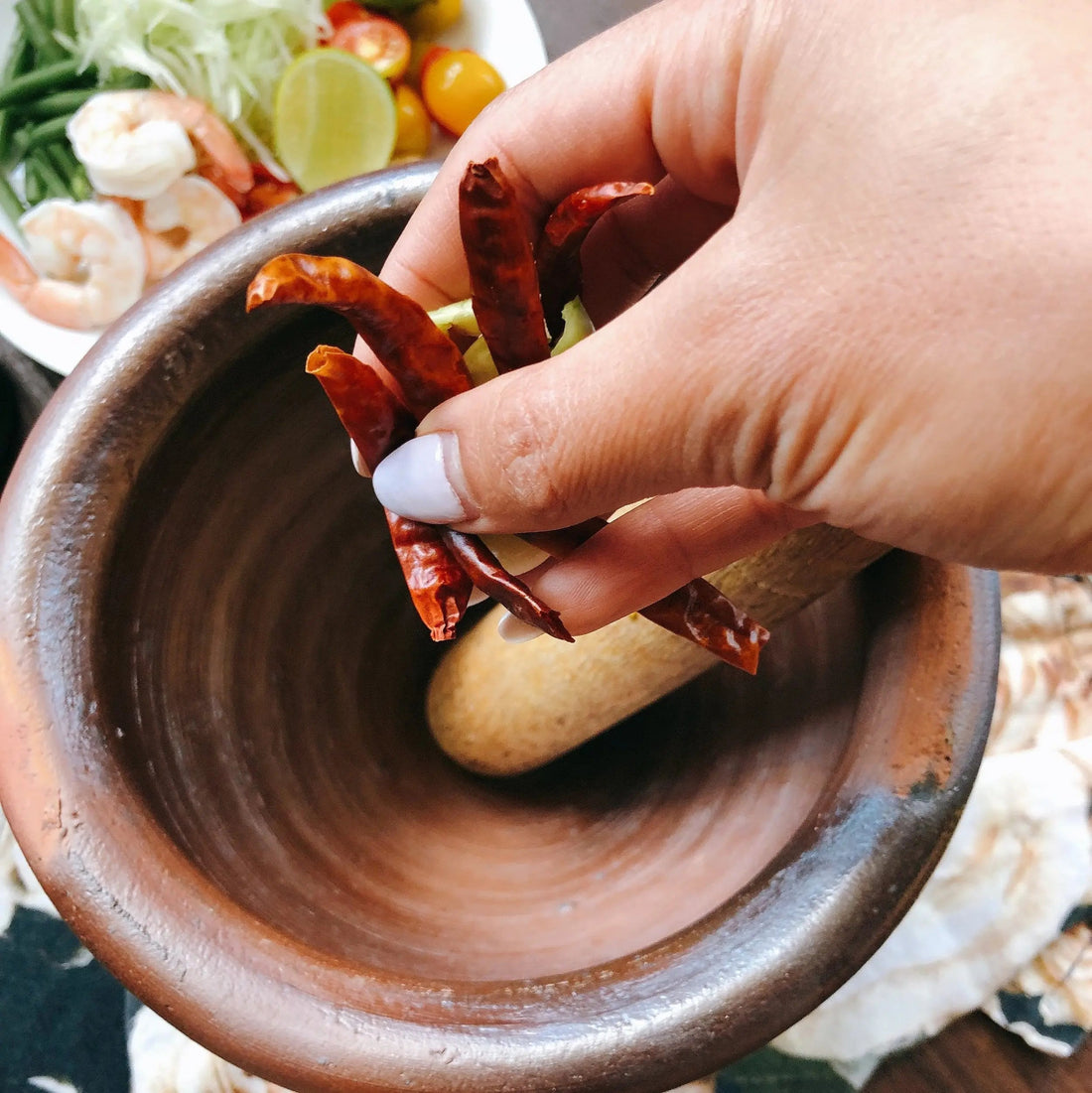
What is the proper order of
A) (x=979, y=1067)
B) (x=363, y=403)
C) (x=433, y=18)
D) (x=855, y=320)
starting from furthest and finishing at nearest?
(x=433, y=18) → (x=979, y=1067) → (x=363, y=403) → (x=855, y=320)

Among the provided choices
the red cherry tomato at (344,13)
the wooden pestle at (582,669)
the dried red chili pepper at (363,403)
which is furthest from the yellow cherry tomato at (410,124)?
the dried red chili pepper at (363,403)

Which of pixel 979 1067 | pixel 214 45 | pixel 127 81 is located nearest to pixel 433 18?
pixel 214 45

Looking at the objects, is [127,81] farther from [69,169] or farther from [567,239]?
[567,239]

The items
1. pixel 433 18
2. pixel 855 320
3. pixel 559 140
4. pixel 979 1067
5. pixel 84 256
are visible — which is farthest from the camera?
pixel 433 18

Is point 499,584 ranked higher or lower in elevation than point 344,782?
higher

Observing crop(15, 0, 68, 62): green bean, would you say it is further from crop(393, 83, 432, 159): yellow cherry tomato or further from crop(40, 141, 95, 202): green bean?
crop(393, 83, 432, 159): yellow cherry tomato

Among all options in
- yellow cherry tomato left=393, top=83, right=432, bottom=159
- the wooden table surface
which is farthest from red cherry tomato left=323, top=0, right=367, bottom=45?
the wooden table surface

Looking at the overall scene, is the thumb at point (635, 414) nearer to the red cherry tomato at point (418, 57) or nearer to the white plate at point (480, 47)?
the white plate at point (480, 47)
